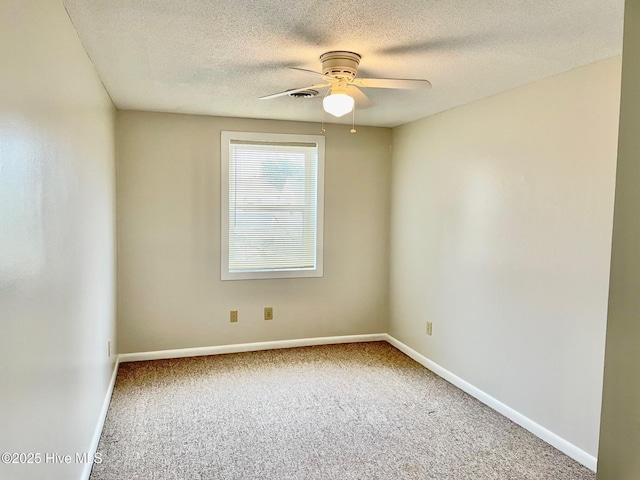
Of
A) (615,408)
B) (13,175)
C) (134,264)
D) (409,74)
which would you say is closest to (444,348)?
(409,74)

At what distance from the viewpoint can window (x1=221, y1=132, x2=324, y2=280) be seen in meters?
4.22

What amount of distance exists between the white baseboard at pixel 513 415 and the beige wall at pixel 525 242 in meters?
0.03

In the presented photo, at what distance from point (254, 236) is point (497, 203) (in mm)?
2195

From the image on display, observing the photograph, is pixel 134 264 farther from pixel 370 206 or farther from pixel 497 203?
pixel 497 203

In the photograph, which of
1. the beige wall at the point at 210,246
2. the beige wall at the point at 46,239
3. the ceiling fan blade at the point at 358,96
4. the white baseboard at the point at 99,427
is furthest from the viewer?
the beige wall at the point at 210,246

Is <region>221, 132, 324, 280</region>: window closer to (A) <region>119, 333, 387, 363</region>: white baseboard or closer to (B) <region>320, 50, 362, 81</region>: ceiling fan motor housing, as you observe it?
(A) <region>119, 333, 387, 363</region>: white baseboard

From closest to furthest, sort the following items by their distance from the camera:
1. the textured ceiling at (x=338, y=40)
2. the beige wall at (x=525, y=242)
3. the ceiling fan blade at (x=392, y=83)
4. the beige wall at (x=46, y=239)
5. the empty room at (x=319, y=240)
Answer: the beige wall at (x=46, y=239), the empty room at (x=319, y=240), the textured ceiling at (x=338, y=40), the ceiling fan blade at (x=392, y=83), the beige wall at (x=525, y=242)

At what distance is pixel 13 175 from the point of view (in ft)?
3.97

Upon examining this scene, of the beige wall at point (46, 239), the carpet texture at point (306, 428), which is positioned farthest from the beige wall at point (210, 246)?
the beige wall at point (46, 239)

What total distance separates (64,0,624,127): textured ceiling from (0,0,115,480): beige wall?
0.88 feet

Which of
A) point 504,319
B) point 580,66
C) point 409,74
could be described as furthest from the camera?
point 504,319

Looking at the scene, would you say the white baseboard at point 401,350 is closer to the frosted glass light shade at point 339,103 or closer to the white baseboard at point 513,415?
the white baseboard at point 513,415

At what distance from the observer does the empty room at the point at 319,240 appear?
1441 mm

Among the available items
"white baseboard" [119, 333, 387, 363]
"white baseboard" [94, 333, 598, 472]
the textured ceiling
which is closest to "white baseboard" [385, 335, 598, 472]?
"white baseboard" [94, 333, 598, 472]
